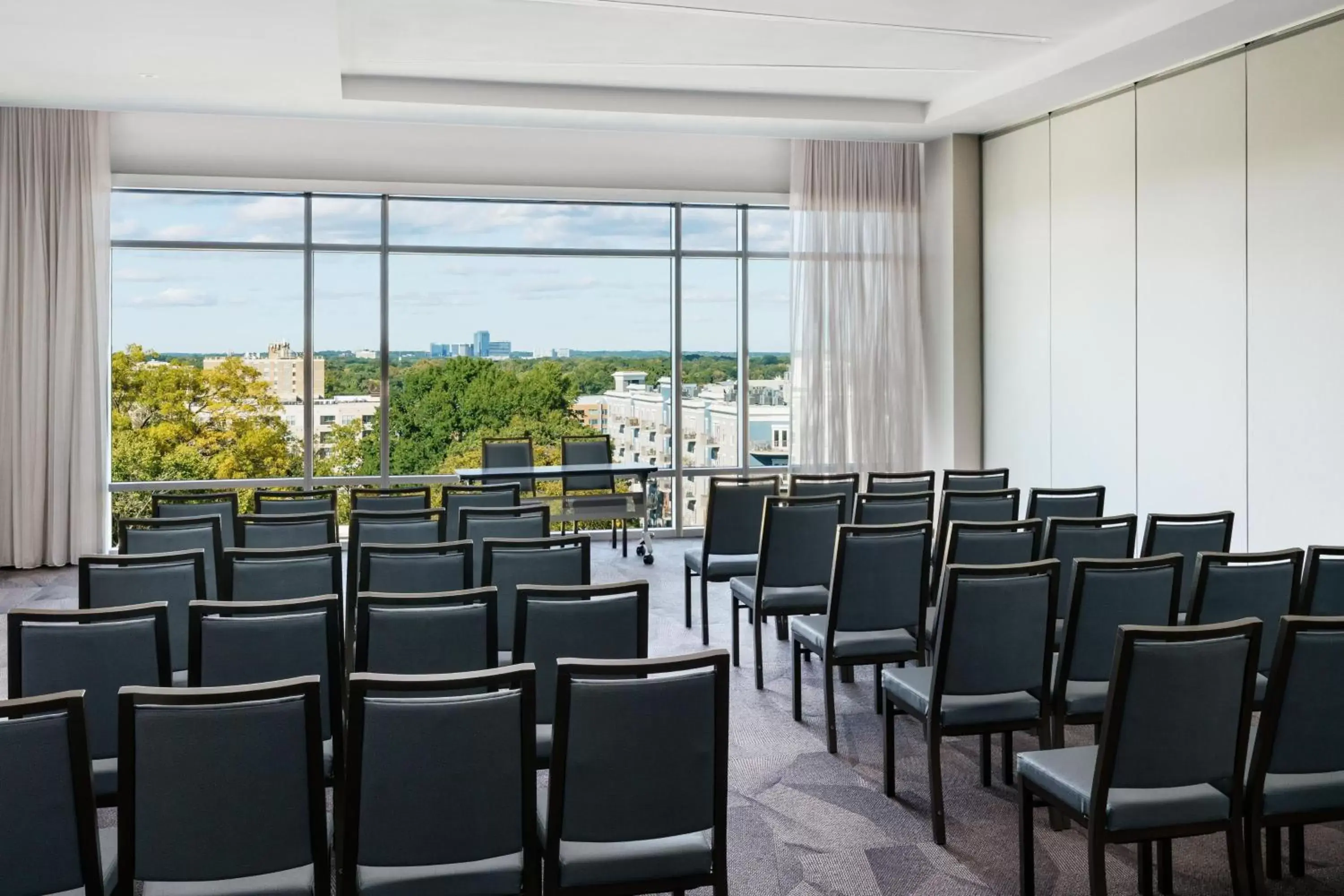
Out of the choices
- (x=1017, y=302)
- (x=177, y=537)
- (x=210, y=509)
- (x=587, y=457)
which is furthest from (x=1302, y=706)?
(x=587, y=457)

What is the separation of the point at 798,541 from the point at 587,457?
4230 mm

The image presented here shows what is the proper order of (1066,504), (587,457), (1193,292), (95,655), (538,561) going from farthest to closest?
(587,457), (1193,292), (1066,504), (538,561), (95,655)

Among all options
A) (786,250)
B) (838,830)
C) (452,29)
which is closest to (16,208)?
(452,29)

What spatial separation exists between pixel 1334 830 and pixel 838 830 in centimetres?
169

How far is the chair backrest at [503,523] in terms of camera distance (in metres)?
5.01

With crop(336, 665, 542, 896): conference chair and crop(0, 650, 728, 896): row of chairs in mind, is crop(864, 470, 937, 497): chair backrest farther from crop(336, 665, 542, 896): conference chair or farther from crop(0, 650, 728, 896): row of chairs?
crop(336, 665, 542, 896): conference chair

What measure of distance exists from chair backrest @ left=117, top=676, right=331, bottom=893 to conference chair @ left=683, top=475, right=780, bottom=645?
3.80 meters

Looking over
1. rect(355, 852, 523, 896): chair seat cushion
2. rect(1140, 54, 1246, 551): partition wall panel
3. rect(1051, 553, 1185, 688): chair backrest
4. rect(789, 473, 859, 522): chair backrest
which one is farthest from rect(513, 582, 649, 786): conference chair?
rect(1140, 54, 1246, 551): partition wall panel

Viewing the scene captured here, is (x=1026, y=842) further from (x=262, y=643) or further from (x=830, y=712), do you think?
(x=262, y=643)

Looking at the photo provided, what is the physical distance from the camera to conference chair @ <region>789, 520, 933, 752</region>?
4.41 metres

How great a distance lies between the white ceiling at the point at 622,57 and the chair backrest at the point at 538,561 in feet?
11.0

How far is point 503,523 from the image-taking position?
502 centimetres

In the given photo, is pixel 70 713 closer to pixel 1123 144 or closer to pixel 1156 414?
pixel 1156 414

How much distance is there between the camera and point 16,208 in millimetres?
8359
